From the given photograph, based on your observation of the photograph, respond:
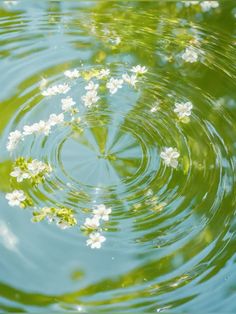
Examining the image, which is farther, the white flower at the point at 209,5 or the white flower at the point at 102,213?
the white flower at the point at 209,5

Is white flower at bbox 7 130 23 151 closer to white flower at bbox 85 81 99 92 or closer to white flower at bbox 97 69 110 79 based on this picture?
white flower at bbox 85 81 99 92

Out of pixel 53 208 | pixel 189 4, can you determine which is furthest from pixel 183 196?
pixel 189 4

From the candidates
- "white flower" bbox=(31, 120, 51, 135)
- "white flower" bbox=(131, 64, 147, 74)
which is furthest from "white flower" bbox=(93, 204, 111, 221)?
"white flower" bbox=(131, 64, 147, 74)

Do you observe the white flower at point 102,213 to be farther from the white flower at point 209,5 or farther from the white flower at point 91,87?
the white flower at point 209,5

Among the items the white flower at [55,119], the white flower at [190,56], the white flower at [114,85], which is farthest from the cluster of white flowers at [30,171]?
the white flower at [190,56]

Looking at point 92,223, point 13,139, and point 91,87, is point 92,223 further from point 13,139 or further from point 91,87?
point 91,87

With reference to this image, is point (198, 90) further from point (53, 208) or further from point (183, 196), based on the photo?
point (53, 208)
